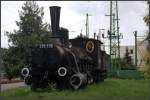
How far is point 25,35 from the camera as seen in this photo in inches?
1650

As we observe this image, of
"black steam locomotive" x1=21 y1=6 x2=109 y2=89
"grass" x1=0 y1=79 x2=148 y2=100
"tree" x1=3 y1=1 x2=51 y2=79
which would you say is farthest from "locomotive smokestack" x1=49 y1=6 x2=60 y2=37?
"tree" x1=3 y1=1 x2=51 y2=79

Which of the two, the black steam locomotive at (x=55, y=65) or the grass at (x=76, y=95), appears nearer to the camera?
the grass at (x=76, y=95)

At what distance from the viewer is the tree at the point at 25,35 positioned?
134 ft

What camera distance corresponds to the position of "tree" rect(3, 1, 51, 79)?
40938 millimetres

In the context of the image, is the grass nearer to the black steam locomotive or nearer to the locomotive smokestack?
the black steam locomotive

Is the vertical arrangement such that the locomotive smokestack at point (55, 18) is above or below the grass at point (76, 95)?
above

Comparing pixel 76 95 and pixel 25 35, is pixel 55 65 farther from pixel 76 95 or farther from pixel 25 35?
pixel 25 35

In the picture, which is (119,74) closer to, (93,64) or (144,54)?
(93,64)

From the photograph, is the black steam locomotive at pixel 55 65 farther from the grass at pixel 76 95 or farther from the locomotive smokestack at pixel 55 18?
the grass at pixel 76 95

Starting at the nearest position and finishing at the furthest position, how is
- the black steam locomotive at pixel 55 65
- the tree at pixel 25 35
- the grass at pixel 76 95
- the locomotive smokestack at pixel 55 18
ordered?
1. the grass at pixel 76 95
2. the black steam locomotive at pixel 55 65
3. the locomotive smokestack at pixel 55 18
4. the tree at pixel 25 35

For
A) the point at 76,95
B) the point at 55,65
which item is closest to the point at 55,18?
the point at 55,65

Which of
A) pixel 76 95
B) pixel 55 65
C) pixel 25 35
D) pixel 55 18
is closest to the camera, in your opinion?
pixel 76 95

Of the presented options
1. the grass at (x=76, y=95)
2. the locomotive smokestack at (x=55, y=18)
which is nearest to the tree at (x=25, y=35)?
the locomotive smokestack at (x=55, y=18)

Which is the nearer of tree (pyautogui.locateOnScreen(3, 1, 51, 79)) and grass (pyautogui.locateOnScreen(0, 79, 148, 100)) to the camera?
grass (pyautogui.locateOnScreen(0, 79, 148, 100))
